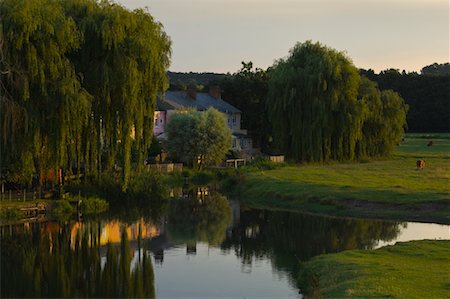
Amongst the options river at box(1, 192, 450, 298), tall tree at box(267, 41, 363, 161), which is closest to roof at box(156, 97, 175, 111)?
tall tree at box(267, 41, 363, 161)

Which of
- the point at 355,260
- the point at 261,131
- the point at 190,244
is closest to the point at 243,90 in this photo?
the point at 261,131

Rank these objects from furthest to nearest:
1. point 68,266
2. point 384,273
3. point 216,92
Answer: point 216,92, point 68,266, point 384,273

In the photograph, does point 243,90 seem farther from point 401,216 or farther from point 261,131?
point 401,216

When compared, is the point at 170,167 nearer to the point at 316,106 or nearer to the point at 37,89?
the point at 316,106

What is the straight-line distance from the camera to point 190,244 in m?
34.3

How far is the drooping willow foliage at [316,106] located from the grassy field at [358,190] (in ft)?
7.73

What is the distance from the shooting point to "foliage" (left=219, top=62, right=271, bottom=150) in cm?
8625

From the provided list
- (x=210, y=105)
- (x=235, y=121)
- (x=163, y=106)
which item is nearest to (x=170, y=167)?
(x=163, y=106)

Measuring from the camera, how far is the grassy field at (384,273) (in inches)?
827

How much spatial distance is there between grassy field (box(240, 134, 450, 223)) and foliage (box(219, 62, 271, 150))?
19830 mm

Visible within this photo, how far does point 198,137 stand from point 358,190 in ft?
64.4

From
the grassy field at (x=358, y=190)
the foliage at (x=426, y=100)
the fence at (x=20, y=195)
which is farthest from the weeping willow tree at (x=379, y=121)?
the foliage at (x=426, y=100)

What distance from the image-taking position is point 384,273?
925 inches

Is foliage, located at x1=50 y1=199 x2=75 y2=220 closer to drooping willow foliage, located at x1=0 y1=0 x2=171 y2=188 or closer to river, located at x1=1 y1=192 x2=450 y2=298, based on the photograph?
river, located at x1=1 y1=192 x2=450 y2=298
